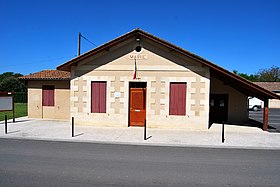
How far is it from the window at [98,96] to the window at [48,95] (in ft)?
14.3

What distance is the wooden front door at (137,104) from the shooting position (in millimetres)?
12578

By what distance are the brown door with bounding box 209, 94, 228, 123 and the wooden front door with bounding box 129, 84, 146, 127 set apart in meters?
5.87

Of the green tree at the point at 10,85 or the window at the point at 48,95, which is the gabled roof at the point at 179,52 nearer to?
the window at the point at 48,95

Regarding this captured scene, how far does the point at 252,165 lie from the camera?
6250mm

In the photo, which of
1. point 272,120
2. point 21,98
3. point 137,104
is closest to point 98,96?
point 137,104

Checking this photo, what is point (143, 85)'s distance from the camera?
12.6 meters

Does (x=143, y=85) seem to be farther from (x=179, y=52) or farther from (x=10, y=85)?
(x=10, y=85)

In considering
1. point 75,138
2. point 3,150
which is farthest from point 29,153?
point 75,138

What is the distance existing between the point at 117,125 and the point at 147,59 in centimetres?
430

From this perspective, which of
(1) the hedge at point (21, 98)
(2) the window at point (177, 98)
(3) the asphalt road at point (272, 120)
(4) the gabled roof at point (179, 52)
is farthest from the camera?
(1) the hedge at point (21, 98)

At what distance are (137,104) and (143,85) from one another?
1191mm

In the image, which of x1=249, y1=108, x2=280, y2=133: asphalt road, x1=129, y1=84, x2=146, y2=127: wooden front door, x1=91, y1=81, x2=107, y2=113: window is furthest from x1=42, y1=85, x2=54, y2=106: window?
x1=249, y1=108, x2=280, y2=133: asphalt road

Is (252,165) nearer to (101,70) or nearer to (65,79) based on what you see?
(101,70)

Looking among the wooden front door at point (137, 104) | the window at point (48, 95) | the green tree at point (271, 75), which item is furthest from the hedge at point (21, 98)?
the green tree at point (271, 75)
